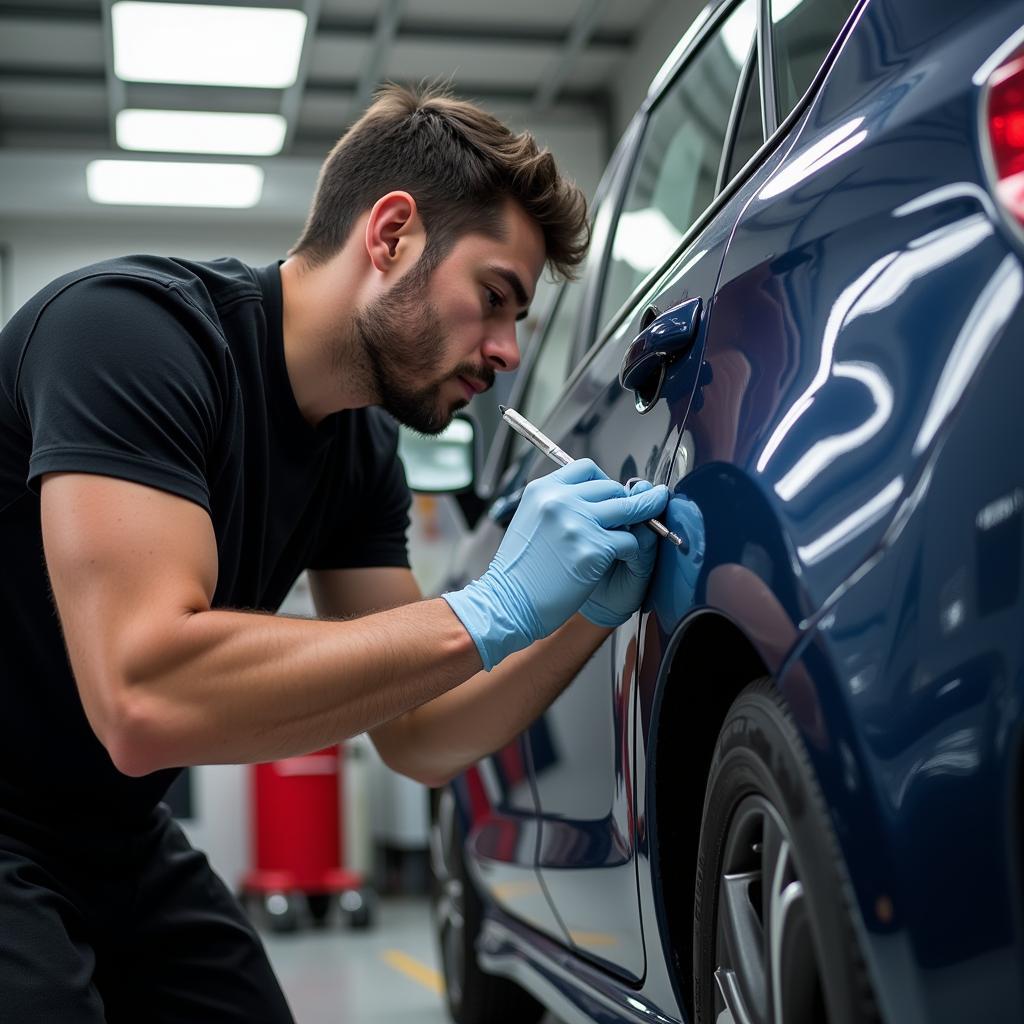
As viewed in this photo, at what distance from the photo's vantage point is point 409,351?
1.75m

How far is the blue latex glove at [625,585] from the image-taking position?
1375 millimetres

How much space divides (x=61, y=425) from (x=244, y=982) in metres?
0.85

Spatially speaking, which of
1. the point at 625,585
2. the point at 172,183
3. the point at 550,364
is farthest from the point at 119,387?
the point at 172,183

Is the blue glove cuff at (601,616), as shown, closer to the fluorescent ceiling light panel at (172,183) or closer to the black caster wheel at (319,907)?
the black caster wheel at (319,907)

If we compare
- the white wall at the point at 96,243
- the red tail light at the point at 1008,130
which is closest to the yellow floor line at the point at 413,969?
the red tail light at the point at 1008,130

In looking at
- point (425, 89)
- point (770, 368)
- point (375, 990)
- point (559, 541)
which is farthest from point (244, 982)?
point (375, 990)

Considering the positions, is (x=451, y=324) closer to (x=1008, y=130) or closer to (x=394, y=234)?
Answer: (x=394, y=234)

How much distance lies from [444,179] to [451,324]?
21 cm

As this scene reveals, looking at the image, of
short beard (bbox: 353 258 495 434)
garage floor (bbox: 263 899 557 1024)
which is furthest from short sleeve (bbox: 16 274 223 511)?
garage floor (bbox: 263 899 557 1024)

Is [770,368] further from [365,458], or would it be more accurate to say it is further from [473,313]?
[365,458]

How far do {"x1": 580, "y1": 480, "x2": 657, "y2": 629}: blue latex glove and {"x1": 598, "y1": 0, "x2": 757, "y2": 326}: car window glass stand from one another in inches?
15.8

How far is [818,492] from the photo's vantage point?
36.5 inches

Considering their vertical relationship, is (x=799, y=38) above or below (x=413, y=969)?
above

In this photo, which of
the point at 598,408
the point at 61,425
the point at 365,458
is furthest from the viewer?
the point at 365,458
